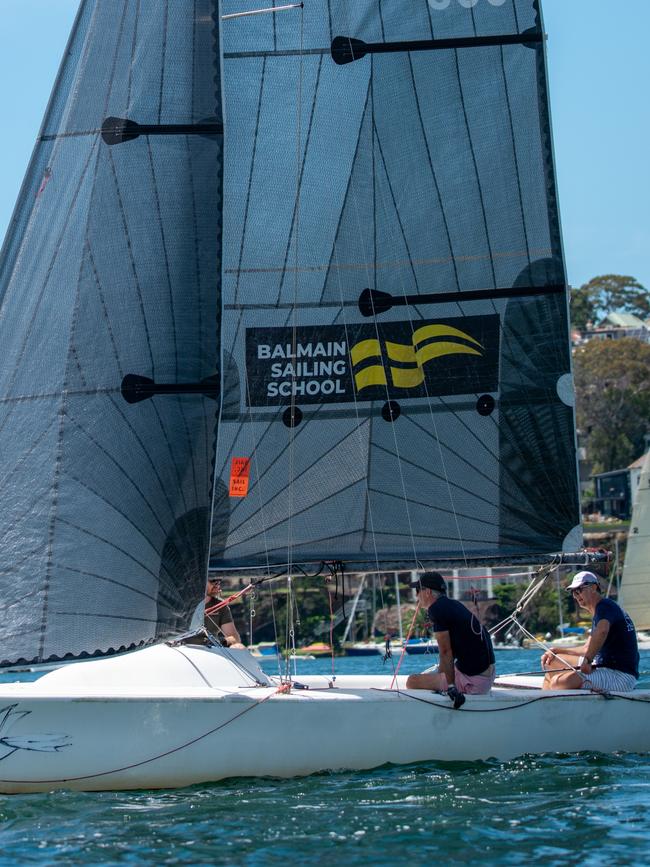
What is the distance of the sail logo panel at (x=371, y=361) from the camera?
12383 millimetres

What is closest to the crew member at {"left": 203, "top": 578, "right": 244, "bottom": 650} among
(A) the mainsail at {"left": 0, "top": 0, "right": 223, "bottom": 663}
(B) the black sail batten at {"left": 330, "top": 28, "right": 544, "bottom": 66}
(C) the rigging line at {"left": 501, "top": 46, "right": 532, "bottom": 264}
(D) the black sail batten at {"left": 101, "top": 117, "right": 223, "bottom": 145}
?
(A) the mainsail at {"left": 0, "top": 0, "right": 223, "bottom": 663}

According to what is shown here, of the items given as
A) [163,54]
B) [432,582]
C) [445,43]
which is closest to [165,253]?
[163,54]

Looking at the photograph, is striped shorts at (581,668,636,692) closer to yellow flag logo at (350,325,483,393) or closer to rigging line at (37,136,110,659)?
yellow flag logo at (350,325,483,393)

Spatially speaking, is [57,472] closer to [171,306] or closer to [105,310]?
[105,310]

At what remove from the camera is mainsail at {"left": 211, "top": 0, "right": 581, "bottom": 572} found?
40.4ft

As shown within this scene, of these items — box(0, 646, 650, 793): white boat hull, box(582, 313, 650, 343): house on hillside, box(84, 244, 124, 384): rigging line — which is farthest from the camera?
box(582, 313, 650, 343): house on hillside

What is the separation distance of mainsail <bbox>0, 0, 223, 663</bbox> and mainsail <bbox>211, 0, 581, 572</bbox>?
1516 mm

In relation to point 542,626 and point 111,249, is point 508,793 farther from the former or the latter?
point 542,626

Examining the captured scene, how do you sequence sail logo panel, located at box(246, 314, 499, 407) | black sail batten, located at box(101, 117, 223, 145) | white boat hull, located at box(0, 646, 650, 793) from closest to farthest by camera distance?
white boat hull, located at box(0, 646, 650, 793) → black sail batten, located at box(101, 117, 223, 145) → sail logo panel, located at box(246, 314, 499, 407)

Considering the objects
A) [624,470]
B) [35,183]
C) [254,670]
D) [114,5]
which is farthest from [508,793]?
[624,470]

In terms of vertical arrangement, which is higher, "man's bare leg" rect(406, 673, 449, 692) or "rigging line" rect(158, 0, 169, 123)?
"rigging line" rect(158, 0, 169, 123)

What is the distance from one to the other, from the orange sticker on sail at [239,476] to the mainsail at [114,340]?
1746 millimetres

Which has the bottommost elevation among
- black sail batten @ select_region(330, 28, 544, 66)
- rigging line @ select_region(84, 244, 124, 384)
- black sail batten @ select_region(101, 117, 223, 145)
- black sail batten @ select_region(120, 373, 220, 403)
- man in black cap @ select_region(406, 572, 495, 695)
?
man in black cap @ select_region(406, 572, 495, 695)

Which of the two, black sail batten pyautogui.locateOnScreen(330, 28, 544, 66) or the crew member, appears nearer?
the crew member
